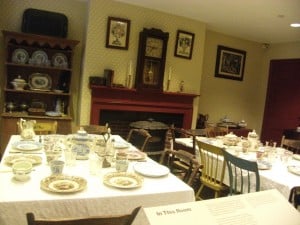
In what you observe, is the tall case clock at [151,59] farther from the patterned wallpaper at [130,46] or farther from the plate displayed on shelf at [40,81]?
the plate displayed on shelf at [40,81]

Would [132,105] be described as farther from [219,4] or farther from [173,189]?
[173,189]

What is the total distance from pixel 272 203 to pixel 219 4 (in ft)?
11.4

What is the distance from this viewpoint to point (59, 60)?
4.47 metres

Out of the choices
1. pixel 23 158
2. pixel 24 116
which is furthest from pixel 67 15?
pixel 23 158

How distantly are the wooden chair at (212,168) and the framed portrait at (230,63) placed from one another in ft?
11.0

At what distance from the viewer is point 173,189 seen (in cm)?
181

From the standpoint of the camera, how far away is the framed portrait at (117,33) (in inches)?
175

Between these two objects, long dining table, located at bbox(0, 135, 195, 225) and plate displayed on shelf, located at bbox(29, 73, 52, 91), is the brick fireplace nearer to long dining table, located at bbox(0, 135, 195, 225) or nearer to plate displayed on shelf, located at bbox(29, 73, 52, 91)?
plate displayed on shelf, located at bbox(29, 73, 52, 91)

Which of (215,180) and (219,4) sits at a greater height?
A: (219,4)

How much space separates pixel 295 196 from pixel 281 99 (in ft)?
13.7

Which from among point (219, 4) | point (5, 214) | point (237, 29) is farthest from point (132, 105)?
point (5, 214)

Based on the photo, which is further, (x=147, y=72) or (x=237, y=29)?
(x=237, y=29)

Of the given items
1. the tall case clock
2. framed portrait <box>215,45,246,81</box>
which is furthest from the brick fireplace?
framed portrait <box>215,45,246,81</box>

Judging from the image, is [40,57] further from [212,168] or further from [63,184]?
[63,184]
